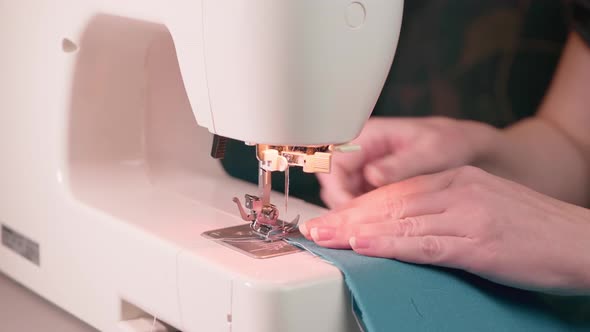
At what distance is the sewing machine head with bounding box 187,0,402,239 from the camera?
750 mm

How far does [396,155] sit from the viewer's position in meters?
1.01

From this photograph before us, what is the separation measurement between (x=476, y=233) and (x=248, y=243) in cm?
22

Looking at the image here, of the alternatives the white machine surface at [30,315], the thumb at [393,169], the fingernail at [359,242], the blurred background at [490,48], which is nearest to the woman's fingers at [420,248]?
the fingernail at [359,242]

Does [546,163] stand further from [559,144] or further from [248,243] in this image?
[248,243]

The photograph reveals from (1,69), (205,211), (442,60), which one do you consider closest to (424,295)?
(205,211)

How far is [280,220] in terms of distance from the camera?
93 cm

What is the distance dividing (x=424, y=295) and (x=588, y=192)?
681 millimetres

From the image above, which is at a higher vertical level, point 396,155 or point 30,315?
point 396,155

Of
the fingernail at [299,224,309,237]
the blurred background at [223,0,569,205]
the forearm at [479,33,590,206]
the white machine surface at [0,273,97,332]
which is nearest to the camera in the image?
the fingernail at [299,224,309,237]

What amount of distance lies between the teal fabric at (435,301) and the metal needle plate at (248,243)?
0.02 m

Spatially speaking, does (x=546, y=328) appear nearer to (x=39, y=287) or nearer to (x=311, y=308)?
(x=311, y=308)

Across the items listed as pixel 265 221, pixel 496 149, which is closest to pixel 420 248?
pixel 265 221

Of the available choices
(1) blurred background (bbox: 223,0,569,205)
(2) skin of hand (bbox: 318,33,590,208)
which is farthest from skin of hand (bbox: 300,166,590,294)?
(1) blurred background (bbox: 223,0,569,205)

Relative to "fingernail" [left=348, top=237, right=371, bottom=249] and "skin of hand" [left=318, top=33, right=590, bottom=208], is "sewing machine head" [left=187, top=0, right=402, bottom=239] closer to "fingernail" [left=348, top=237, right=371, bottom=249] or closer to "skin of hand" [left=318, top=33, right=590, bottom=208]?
"fingernail" [left=348, top=237, right=371, bottom=249]
